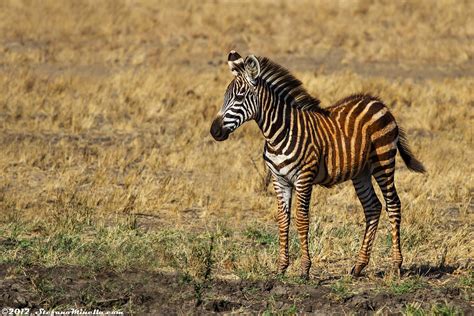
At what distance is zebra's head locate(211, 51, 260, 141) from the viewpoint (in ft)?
30.1

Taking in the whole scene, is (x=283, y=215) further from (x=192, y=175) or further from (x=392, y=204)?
(x=192, y=175)

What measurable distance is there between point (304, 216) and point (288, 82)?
4.38ft

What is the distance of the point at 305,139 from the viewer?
9.28 metres

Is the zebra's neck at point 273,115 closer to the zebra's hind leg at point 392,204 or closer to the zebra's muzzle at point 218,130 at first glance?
the zebra's muzzle at point 218,130

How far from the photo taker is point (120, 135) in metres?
17.0

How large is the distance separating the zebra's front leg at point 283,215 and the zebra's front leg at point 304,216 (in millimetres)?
127

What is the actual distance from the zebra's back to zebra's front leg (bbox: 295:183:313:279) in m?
0.34

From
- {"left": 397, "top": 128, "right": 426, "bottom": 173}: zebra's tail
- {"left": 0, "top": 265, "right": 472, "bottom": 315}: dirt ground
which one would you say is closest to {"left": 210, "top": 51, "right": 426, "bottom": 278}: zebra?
{"left": 397, "top": 128, "right": 426, "bottom": 173}: zebra's tail

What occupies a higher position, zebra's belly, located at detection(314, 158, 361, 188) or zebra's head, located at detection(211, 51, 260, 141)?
zebra's head, located at detection(211, 51, 260, 141)

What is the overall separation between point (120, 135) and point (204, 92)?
10.9ft

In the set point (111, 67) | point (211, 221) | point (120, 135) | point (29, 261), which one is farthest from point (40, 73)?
point (29, 261)

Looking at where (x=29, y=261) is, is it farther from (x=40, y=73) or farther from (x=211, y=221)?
(x=40, y=73)

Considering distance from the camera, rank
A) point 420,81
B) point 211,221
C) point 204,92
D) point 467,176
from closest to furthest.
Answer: point 211,221, point 467,176, point 204,92, point 420,81

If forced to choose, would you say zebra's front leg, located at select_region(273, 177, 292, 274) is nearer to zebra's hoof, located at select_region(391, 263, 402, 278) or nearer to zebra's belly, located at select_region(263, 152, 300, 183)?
zebra's belly, located at select_region(263, 152, 300, 183)
